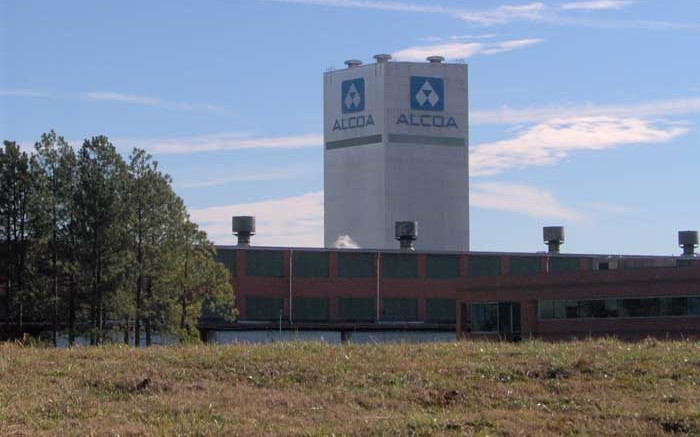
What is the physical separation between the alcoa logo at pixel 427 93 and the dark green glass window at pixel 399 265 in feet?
197

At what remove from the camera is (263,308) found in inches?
3317

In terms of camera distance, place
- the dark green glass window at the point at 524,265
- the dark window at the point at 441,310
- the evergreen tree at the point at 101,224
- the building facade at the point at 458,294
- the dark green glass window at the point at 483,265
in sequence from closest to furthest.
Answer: the evergreen tree at the point at 101,224
the building facade at the point at 458,294
the dark window at the point at 441,310
the dark green glass window at the point at 483,265
the dark green glass window at the point at 524,265

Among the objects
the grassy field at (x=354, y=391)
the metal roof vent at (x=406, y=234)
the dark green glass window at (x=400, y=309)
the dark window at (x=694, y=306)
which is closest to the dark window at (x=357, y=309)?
the dark green glass window at (x=400, y=309)

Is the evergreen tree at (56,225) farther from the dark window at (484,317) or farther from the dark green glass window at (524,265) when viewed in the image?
the dark green glass window at (524,265)

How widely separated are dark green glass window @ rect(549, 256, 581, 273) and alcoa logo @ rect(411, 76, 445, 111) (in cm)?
5471

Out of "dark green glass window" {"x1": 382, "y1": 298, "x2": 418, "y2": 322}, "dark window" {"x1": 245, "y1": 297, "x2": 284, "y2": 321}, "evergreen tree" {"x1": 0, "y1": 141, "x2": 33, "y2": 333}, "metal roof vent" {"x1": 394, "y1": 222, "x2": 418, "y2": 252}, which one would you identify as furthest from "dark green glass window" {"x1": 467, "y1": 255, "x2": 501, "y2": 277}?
"evergreen tree" {"x1": 0, "y1": 141, "x2": 33, "y2": 333}

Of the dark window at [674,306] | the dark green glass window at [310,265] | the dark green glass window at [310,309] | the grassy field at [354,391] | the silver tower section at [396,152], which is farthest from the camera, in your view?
the silver tower section at [396,152]

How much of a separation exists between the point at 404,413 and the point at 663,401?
13.0 feet

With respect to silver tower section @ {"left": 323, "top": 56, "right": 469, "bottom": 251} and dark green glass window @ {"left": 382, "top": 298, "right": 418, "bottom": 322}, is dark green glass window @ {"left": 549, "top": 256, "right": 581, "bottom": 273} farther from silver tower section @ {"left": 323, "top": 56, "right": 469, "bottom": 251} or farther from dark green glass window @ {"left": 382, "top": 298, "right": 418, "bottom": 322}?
silver tower section @ {"left": 323, "top": 56, "right": 469, "bottom": 251}

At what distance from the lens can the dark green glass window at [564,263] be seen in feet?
312

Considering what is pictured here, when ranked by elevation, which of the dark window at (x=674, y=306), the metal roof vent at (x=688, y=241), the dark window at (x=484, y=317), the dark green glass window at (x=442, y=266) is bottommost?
the dark window at (x=484, y=317)

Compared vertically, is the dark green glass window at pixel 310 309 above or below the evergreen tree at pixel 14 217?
below

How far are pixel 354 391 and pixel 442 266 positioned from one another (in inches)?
2803

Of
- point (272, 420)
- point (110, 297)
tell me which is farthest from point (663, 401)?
point (110, 297)
